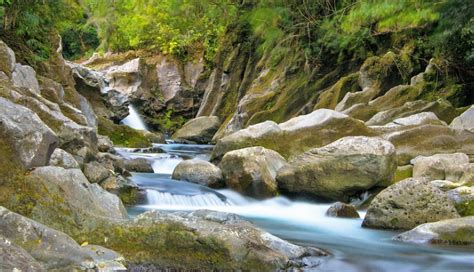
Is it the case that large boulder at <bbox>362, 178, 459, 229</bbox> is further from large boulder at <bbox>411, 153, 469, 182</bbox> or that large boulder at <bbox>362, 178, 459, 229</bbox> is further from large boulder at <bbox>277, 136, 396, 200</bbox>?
large boulder at <bbox>411, 153, 469, 182</bbox>

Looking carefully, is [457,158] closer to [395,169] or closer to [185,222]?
[395,169]

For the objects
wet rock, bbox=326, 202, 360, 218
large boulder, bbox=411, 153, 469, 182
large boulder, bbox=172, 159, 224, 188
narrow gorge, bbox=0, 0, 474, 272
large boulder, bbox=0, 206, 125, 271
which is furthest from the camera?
large boulder, bbox=172, 159, 224, 188

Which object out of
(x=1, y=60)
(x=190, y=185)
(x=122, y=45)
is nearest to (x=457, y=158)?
(x=190, y=185)

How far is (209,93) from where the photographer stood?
27172 mm

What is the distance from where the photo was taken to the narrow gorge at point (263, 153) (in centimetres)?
562

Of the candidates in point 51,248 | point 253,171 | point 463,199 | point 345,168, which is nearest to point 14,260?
point 51,248

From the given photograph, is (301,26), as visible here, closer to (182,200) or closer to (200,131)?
(200,131)

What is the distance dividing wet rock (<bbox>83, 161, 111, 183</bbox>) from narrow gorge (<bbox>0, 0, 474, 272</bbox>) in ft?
0.17

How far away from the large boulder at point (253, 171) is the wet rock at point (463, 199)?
322cm

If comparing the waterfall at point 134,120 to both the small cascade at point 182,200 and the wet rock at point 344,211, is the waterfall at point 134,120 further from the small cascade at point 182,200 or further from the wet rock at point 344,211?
the wet rock at point 344,211

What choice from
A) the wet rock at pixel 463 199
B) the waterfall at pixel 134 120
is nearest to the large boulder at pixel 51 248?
the wet rock at pixel 463 199

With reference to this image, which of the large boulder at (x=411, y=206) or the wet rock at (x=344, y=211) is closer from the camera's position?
the large boulder at (x=411, y=206)

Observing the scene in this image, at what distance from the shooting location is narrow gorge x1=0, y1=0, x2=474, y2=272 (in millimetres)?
5621

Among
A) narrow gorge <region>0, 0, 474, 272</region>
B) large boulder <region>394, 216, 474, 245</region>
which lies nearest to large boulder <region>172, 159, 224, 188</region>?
narrow gorge <region>0, 0, 474, 272</region>
